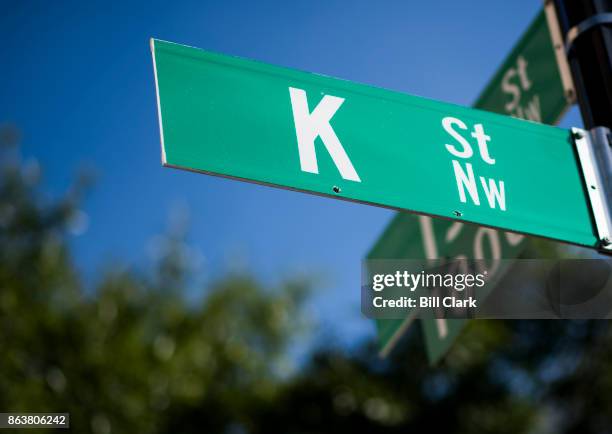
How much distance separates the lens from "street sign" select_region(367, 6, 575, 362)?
254 centimetres

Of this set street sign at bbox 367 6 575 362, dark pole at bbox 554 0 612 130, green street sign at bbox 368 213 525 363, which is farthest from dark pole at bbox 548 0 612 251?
green street sign at bbox 368 213 525 363

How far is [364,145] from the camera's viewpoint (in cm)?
196

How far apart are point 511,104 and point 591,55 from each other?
2.23ft

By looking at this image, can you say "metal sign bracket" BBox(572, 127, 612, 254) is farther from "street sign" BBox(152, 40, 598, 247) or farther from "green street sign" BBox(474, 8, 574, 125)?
"green street sign" BBox(474, 8, 574, 125)

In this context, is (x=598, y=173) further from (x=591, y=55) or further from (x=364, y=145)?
(x=364, y=145)

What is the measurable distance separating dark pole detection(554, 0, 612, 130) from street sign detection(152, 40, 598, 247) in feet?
0.46

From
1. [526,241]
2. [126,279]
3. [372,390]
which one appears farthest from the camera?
[372,390]

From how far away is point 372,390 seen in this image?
71.1 feet

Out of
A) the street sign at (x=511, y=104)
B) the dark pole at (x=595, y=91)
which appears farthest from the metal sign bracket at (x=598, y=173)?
the street sign at (x=511, y=104)

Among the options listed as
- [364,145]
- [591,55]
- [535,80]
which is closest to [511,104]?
[535,80]

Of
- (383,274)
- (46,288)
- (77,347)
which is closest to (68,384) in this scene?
(77,347)

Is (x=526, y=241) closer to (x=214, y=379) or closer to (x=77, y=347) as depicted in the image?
(x=77, y=347)

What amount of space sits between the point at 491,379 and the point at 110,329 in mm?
12907

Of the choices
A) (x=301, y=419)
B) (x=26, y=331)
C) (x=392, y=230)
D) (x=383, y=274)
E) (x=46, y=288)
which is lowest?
(x=383, y=274)
